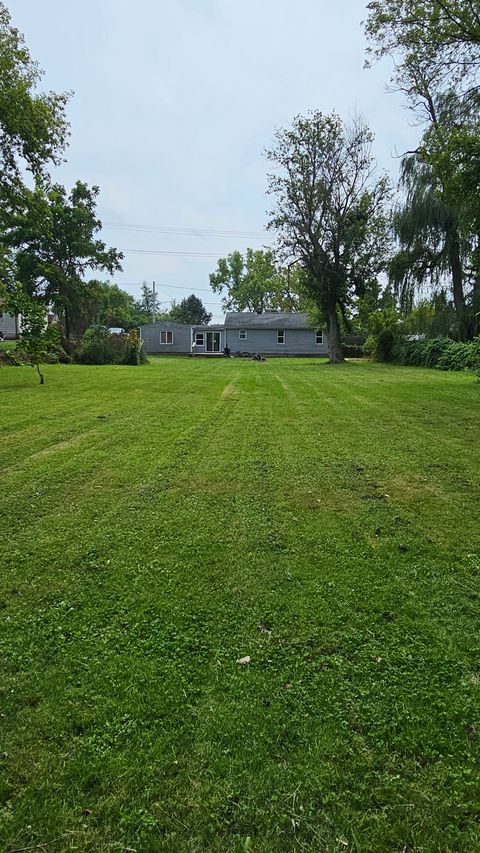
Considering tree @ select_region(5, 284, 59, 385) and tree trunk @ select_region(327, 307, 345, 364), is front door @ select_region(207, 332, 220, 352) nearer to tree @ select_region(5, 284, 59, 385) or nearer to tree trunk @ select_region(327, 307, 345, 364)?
tree trunk @ select_region(327, 307, 345, 364)

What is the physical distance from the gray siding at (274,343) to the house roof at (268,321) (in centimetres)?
39

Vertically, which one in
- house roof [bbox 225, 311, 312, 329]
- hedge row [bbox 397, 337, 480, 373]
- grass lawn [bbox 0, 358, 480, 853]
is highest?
house roof [bbox 225, 311, 312, 329]

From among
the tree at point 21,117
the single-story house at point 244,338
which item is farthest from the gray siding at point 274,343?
the tree at point 21,117

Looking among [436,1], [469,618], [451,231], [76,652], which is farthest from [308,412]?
[451,231]

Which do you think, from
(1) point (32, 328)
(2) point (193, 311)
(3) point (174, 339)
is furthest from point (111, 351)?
(2) point (193, 311)

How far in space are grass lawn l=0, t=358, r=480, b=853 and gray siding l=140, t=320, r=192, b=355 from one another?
1317 inches

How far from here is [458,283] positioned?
2098 cm

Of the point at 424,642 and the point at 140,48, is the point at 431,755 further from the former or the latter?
the point at 140,48

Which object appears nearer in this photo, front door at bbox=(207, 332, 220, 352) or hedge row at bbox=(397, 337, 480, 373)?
hedge row at bbox=(397, 337, 480, 373)

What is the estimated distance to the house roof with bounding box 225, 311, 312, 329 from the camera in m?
37.2

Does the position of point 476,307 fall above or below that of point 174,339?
above

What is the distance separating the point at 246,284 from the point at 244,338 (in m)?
24.3

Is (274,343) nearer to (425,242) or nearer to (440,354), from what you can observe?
(425,242)

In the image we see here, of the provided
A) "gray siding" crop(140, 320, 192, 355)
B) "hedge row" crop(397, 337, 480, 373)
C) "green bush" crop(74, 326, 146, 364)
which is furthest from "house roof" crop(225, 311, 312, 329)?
"green bush" crop(74, 326, 146, 364)
